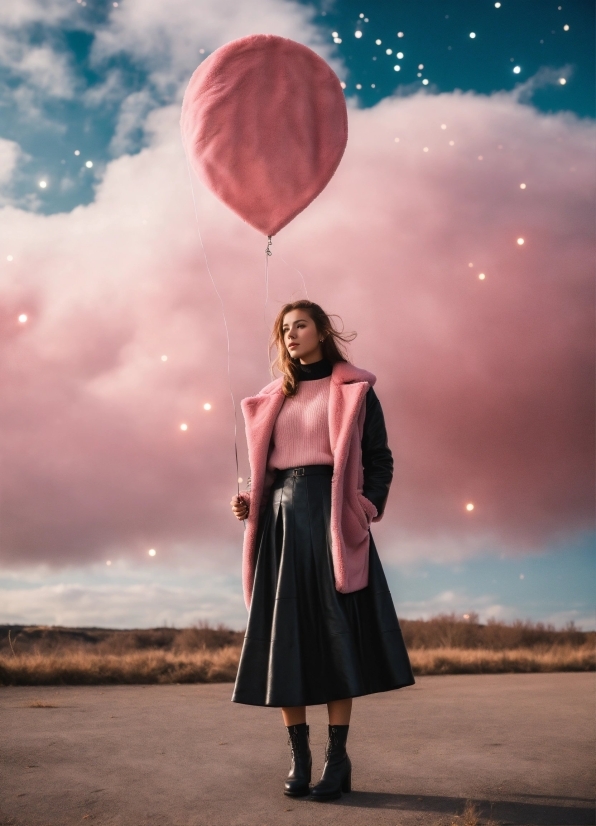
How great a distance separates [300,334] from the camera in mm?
2777

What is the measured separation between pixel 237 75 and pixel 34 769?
297cm

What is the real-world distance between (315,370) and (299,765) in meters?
1.39

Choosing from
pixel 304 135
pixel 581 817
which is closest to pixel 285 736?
pixel 581 817

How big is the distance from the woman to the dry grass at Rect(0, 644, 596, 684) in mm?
1964

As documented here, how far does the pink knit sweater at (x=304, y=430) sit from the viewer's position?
2.65 metres

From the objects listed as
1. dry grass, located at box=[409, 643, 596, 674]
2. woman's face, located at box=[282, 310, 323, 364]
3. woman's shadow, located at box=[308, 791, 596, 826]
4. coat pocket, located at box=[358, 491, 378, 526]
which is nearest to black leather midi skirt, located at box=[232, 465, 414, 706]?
coat pocket, located at box=[358, 491, 378, 526]

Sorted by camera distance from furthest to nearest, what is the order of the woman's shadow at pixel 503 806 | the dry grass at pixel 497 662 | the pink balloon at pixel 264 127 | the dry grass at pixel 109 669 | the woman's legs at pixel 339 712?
the dry grass at pixel 497 662
the dry grass at pixel 109 669
the pink balloon at pixel 264 127
the woman's legs at pixel 339 712
the woman's shadow at pixel 503 806

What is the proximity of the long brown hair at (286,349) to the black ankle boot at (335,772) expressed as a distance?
1220 mm

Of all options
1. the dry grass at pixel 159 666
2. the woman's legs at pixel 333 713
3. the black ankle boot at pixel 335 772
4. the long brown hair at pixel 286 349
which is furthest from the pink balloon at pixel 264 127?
the dry grass at pixel 159 666

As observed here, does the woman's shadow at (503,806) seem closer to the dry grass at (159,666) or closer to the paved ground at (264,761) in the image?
the paved ground at (264,761)

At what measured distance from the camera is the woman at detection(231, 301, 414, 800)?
243 centimetres

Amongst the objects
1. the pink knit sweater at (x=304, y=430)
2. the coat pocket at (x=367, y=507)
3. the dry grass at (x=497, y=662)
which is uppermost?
the pink knit sweater at (x=304, y=430)

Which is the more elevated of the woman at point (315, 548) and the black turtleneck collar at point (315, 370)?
the black turtleneck collar at point (315, 370)

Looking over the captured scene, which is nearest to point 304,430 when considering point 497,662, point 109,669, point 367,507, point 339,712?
point 367,507
